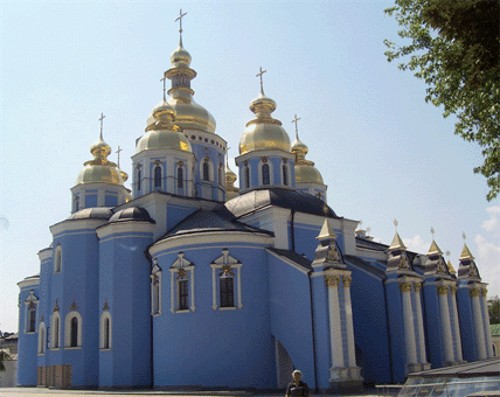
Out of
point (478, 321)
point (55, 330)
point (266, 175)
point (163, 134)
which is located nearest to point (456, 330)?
point (478, 321)

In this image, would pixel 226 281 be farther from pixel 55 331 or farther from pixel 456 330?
pixel 456 330

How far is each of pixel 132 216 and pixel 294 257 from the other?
692cm

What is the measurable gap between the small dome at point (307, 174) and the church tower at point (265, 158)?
22.5ft

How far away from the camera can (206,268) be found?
22.4 meters

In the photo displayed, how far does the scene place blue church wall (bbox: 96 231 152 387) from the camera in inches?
926

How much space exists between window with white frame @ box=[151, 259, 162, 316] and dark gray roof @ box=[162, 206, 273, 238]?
52.6 inches

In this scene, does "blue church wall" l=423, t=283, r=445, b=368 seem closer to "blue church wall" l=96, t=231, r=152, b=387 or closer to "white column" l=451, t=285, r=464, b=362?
"white column" l=451, t=285, r=464, b=362

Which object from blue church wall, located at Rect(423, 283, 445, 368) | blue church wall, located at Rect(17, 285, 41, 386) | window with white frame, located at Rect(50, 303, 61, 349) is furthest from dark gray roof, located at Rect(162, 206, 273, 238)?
blue church wall, located at Rect(17, 285, 41, 386)

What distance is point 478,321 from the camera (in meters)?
29.1

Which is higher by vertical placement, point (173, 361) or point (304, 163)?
point (304, 163)

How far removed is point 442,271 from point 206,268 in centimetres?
1036

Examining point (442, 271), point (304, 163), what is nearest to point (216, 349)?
point (442, 271)

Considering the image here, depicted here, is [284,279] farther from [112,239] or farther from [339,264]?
[112,239]

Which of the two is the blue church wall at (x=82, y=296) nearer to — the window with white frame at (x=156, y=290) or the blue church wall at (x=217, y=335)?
the window with white frame at (x=156, y=290)
